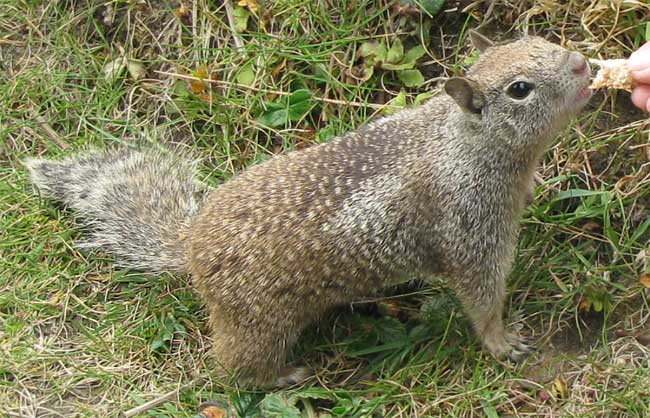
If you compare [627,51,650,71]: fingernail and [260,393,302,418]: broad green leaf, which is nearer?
[627,51,650,71]: fingernail

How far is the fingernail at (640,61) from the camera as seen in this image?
3576 mm

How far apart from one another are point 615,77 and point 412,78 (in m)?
1.28

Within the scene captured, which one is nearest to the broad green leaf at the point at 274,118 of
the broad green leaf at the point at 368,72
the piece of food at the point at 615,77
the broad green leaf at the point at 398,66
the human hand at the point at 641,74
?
the broad green leaf at the point at 368,72

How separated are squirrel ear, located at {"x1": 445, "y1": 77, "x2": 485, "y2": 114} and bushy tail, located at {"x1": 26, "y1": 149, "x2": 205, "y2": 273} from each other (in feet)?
4.65

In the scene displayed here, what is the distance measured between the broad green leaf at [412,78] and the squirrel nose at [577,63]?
50.7 inches

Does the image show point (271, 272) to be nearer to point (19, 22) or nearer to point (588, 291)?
point (588, 291)

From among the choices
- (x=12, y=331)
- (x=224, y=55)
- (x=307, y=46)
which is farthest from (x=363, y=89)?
(x=12, y=331)

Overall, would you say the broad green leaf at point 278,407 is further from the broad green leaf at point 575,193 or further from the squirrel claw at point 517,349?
the broad green leaf at point 575,193

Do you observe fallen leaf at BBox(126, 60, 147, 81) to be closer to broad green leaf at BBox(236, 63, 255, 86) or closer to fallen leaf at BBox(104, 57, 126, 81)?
fallen leaf at BBox(104, 57, 126, 81)

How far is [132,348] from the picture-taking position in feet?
14.6

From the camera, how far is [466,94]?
11.8ft

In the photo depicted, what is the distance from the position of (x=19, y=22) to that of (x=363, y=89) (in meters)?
2.02

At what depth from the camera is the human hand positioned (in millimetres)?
3574

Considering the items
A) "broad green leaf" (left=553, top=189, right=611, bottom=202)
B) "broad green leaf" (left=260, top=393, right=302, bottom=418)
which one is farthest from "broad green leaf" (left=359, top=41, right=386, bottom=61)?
"broad green leaf" (left=260, top=393, right=302, bottom=418)
